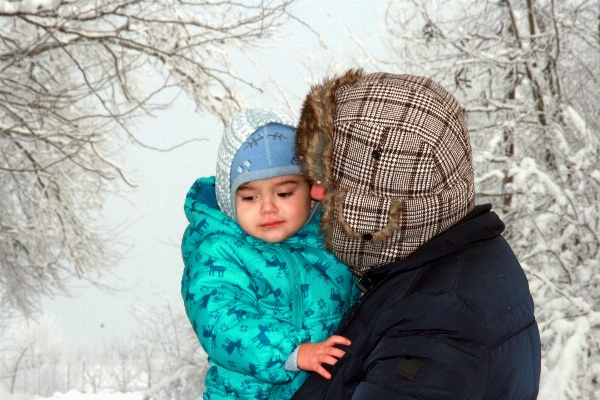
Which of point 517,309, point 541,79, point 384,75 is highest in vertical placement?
point 541,79

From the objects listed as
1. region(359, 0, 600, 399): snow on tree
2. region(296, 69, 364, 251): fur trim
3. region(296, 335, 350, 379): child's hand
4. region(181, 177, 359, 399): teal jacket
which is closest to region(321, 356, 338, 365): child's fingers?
region(296, 335, 350, 379): child's hand

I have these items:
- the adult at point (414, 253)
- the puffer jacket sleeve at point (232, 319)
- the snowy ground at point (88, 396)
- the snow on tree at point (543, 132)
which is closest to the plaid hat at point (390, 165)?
the adult at point (414, 253)

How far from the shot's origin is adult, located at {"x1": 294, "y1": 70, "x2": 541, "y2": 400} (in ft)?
3.90

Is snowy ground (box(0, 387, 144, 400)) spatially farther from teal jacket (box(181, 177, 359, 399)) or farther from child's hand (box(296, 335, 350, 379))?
child's hand (box(296, 335, 350, 379))

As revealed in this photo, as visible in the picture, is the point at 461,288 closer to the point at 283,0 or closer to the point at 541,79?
the point at 283,0

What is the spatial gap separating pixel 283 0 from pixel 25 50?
2.12m

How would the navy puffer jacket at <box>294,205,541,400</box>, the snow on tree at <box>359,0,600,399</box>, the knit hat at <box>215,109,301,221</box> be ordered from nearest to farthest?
the navy puffer jacket at <box>294,205,541,400</box> < the knit hat at <box>215,109,301,221</box> < the snow on tree at <box>359,0,600,399</box>

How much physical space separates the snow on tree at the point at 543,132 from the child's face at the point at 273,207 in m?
2.93

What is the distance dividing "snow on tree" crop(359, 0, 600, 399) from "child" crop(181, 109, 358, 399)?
2.88 m

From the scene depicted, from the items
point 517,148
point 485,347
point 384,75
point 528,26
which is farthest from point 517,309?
point 528,26

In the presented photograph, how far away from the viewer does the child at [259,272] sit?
65.4 inches

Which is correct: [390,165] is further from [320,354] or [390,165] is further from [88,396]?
[88,396]

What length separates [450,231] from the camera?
137cm

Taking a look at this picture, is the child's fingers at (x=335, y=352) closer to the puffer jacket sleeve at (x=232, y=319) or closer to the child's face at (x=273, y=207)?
the puffer jacket sleeve at (x=232, y=319)
